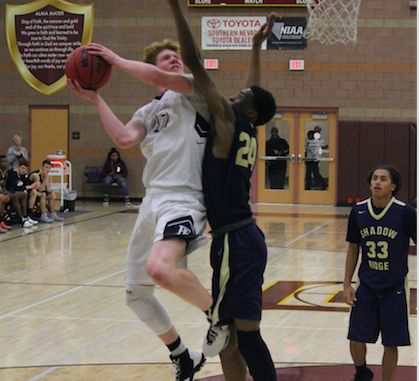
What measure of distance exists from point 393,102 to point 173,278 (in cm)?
1308

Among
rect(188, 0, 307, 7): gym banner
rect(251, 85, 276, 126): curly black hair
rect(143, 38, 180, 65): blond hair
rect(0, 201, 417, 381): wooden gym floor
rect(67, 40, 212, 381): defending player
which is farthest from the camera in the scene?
rect(188, 0, 307, 7): gym banner

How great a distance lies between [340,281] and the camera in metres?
6.79

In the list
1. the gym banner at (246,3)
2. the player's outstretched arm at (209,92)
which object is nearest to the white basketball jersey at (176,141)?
the player's outstretched arm at (209,92)

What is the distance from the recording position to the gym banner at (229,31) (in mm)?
15031

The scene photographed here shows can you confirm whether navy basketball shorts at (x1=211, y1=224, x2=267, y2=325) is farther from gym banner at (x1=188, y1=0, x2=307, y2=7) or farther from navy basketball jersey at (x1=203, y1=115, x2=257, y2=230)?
gym banner at (x1=188, y1=0, x2=307, y2=7)

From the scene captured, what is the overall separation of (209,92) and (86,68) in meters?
0.66

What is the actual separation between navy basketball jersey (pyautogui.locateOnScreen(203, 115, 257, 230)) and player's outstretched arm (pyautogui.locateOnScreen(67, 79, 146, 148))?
379 mm

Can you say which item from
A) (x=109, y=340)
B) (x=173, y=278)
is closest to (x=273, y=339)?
(x=109, y=340)

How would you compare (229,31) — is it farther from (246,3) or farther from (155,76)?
(155,76)

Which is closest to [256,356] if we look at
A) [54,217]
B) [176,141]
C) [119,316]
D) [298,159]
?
[176,141]

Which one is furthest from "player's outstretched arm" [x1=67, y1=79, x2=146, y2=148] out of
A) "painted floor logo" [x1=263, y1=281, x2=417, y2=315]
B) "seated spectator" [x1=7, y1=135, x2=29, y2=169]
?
"seated spectator" [x1=7, y1=135, x2=29, y2=169]

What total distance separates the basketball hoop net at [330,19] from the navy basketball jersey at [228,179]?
9.73 meters

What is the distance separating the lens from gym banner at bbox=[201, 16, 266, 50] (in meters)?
15.0

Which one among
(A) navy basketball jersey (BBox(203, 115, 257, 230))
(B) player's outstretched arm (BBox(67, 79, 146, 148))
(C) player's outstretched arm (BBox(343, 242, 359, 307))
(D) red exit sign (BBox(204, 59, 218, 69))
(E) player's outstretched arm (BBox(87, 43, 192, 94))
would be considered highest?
(D) red exit sign (BBox(204, 59, 218, 69))
